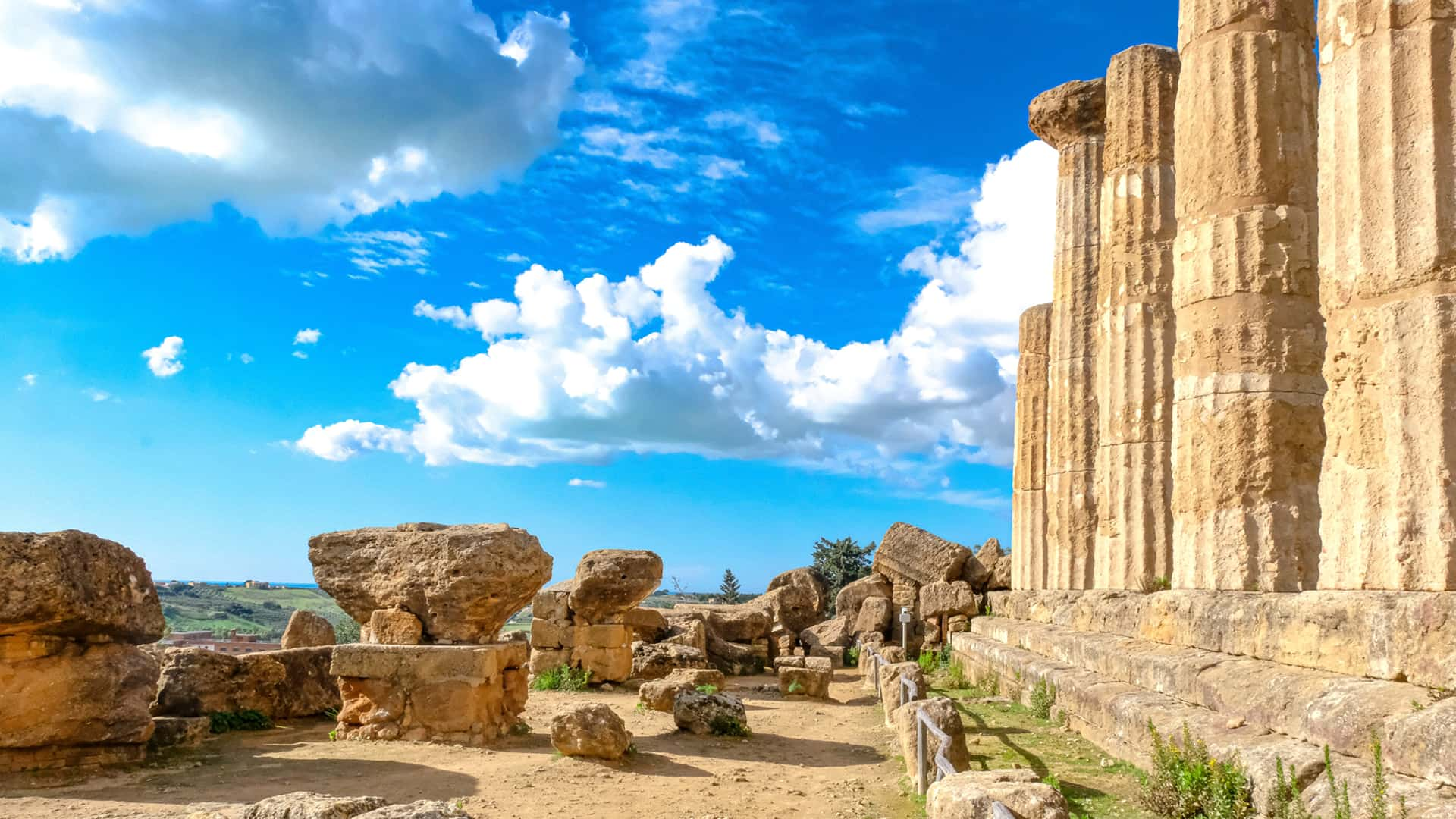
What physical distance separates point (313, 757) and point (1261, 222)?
8.51m

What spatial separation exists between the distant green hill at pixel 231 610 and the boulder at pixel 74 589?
2885 cm

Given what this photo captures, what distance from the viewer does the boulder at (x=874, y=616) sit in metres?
20.0

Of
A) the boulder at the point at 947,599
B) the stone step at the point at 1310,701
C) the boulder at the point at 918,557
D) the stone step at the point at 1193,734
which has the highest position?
the boulder at the point at 918,557

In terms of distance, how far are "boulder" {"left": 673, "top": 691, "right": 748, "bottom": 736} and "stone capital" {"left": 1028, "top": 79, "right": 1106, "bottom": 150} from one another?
8569mm

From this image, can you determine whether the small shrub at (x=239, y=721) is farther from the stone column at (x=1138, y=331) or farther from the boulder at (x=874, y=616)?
the boulder at (x=874, y=616)

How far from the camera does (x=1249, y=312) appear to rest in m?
7.30

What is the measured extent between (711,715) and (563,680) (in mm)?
5256

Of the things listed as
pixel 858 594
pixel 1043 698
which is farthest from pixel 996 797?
pixel 858 594

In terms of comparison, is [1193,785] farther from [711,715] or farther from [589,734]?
[711,715]

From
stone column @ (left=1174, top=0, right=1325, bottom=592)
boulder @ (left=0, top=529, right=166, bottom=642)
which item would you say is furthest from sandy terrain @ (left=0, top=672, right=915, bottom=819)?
stone column @ (left=1174, top=0, right=1325, bottom=592)

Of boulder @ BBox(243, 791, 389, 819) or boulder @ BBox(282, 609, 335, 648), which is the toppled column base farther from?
boulder @ BBox(282, 609, 335, 648)

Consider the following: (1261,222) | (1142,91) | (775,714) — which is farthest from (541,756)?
(1142,91)

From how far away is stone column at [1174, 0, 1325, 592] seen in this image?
7035 millimetres

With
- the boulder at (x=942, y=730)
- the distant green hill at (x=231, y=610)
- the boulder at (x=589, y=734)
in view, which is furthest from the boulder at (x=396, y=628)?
the distant green hill at (x=231, y=610)
